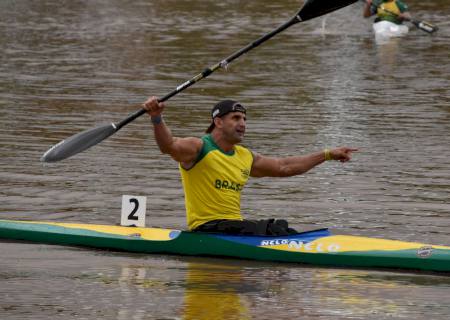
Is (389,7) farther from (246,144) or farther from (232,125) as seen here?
(232,125)

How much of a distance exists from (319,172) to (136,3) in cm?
3154

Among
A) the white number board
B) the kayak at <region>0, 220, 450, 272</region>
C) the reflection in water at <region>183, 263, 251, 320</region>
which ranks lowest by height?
the reflection in water at <region>183, 263, 251, 320</region>

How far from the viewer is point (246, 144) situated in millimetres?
19906

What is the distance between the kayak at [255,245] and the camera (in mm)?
11844

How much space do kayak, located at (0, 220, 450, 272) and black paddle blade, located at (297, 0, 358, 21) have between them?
3292mm

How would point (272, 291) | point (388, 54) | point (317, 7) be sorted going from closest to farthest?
point (272, 291), point (317, 7), point (388, 54)

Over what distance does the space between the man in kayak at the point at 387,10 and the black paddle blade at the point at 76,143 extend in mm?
22762

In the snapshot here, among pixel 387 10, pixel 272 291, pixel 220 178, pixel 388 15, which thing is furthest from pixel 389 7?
pixel 272 291

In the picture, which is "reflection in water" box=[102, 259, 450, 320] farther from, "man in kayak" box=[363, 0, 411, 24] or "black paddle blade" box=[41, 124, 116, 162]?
"man in kayak" box=[363, 0, 411, 24]

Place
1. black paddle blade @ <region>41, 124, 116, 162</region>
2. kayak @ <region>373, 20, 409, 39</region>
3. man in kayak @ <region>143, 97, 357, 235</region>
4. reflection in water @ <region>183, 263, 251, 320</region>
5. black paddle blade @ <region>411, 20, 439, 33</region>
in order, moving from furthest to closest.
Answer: kayak @ <region>373, 20, 409, 39</region> → black paddle blade @ <region>411, 20, 439, 33</region> → black paddle blade @ <region>41, 124, 116, 162</region> → man in kayak @ <region>143, 97, 357, 235</region> → reflection in water @ <region>183, 263, 251, 320</region>

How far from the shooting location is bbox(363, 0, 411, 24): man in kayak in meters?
36.2

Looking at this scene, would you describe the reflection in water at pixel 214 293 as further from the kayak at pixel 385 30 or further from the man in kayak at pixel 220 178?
the kayak at pixel 385 30

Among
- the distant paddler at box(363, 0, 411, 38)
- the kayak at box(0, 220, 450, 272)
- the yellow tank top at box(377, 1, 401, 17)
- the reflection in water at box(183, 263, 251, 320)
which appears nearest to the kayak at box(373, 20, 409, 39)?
the distant paddler at box(363, 0, 411, 38)

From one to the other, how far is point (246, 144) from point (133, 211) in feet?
22.9
